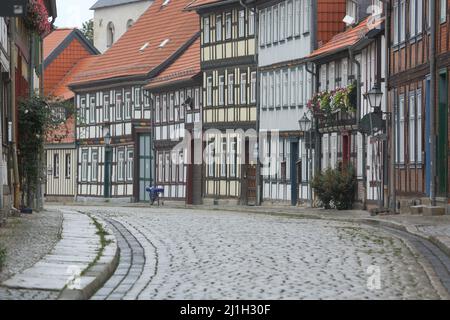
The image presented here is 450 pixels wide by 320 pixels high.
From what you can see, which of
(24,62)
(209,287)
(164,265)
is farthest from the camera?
(24,62)

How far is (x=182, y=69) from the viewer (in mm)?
67688

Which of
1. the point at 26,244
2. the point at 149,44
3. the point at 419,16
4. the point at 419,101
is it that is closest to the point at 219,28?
the point at 149,44

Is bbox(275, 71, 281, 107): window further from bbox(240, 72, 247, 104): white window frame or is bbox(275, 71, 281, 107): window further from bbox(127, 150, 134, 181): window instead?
bbox(127, 150, 134, 181): window

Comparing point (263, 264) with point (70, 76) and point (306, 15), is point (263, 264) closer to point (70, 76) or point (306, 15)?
point (306, 15)

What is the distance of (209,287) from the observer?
14469 millimetres

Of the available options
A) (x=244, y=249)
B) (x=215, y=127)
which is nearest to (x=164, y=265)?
(x=244, y=249)

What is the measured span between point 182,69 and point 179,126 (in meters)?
2.55

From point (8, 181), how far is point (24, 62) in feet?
31.6

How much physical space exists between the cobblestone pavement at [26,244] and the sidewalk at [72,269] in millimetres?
108

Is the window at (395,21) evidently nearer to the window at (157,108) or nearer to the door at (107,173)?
the window at (157,108)

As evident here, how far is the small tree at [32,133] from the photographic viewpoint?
34.7m

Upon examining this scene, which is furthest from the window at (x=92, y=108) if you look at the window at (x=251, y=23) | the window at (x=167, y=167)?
the window at (x=251, y=23)
